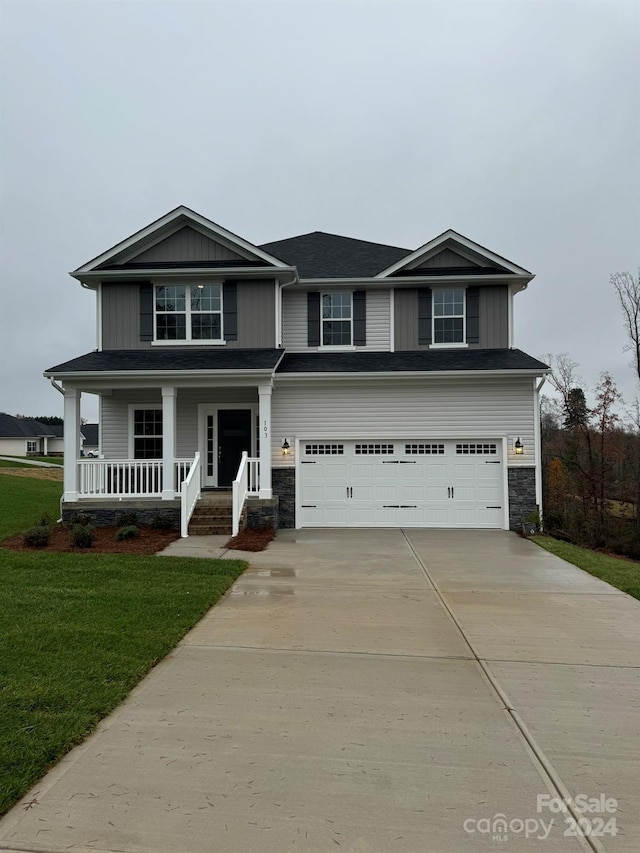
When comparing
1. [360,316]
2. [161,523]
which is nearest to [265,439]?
[161,523]

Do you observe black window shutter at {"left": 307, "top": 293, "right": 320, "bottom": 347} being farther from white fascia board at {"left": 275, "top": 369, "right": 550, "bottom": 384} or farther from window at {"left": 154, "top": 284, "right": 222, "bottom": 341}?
window at {"left": 154, "top": 284, "right": 222, "bottom": 341}

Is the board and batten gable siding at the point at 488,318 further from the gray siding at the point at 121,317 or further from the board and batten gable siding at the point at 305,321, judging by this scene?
the gray siding at the point at 121,317

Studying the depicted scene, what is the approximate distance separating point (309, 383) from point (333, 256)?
A: 4872mm

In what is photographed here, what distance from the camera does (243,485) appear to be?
11492 millimetres

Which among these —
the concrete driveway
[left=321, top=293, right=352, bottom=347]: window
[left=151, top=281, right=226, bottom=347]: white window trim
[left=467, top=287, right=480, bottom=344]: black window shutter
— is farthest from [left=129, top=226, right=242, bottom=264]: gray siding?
the concrete driveway

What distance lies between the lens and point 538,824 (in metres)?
2.55

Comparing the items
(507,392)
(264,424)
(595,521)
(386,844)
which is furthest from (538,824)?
(595,521)

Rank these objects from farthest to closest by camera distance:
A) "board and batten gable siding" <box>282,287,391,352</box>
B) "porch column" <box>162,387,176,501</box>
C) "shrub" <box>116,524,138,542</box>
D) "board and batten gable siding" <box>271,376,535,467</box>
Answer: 1. "board and batten gable siding" <box>282,287,391,352</box>
2. "board and batten gable siding" <box>271,376,535,467</box>
3. "porch column" <box>162,387,176,501</box>
4. "shrub" <box>116,524,138,542</box>

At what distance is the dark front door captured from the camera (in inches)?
530

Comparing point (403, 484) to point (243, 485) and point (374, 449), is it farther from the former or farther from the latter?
point (243, 485)

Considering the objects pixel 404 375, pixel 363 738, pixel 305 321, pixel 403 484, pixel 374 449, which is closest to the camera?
pixel 363 738

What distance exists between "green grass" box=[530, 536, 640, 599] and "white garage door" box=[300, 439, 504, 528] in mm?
1957

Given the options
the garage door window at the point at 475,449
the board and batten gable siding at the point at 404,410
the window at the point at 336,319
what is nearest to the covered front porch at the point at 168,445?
the board and batten gable siding at the point at 404,410

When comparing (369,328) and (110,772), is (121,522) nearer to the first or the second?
(369,328)
